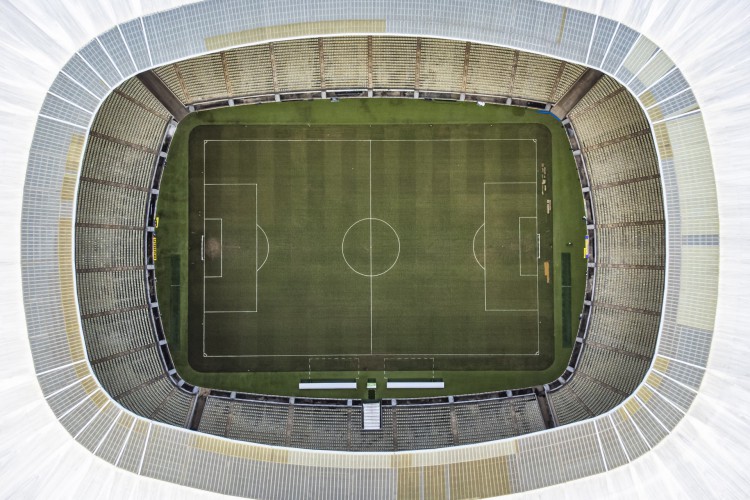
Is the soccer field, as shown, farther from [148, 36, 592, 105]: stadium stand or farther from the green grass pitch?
[148, 36, 592, 105]: stadium stand

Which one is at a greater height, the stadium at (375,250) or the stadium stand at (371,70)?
the stadium stand at (371,70)

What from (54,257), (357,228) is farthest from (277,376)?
(54,257)

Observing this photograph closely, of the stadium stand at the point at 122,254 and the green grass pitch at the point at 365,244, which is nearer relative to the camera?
the stadium stand at the point at 122,254

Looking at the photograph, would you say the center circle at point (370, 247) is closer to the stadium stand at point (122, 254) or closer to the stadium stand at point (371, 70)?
the stadium stand at point (371, 70)

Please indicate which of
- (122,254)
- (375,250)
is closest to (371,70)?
(375,250)

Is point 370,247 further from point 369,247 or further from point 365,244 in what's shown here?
point 365,244

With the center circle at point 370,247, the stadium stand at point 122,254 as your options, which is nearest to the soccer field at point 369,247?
the center circle at point 370,247

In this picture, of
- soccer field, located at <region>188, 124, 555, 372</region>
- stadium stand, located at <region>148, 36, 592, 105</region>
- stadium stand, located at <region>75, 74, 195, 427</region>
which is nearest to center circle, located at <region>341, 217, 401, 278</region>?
soccer field, located at <region>188, 124, 555, 372</region>
